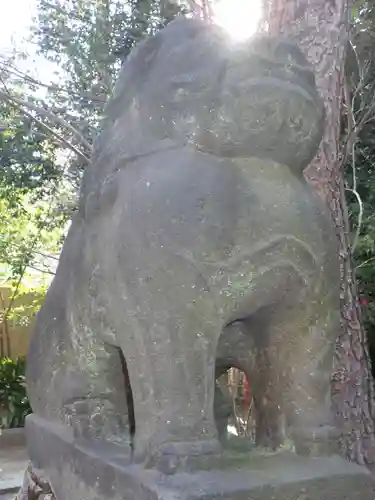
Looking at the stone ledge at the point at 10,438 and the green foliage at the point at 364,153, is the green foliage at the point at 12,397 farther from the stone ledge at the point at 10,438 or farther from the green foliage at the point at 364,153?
the green foliage at the point at 364,153

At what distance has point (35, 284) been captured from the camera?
28.7 feet

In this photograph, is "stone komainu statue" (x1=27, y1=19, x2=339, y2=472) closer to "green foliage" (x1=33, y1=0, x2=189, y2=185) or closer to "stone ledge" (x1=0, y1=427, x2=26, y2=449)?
"green foliage" (x1=33, y1=0, x2=189, y2=185)

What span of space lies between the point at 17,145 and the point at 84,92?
1115 mm

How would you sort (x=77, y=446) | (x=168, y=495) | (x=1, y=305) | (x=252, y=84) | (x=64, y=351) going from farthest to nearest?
(x=1, y=305) < (x=64, y=351) < (x=77, y=446) < (x=252, y=84) < (x=168, y=495)

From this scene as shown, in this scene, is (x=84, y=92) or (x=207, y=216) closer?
(x=207, y=216)

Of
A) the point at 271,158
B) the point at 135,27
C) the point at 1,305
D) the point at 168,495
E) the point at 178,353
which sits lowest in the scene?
the point at 168,495

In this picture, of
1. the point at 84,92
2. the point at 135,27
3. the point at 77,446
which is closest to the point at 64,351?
the point at 77,446

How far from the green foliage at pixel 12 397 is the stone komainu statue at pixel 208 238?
236 inches

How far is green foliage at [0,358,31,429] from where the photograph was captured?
7.05m

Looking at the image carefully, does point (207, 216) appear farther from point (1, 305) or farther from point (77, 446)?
point (1, 305)

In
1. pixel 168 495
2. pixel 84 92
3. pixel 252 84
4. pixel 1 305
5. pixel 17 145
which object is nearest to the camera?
pixel 168 495

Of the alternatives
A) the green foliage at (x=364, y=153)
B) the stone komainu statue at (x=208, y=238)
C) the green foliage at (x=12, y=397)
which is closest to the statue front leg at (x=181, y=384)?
the stone komainu statue at (x=208, y=238)

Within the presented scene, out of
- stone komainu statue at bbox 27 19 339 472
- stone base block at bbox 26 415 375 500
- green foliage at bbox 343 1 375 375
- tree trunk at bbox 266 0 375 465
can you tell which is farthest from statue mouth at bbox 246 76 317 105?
green foliage at bbox 343 1 375 375

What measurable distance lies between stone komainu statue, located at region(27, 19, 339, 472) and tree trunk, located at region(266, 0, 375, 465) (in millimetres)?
1632
